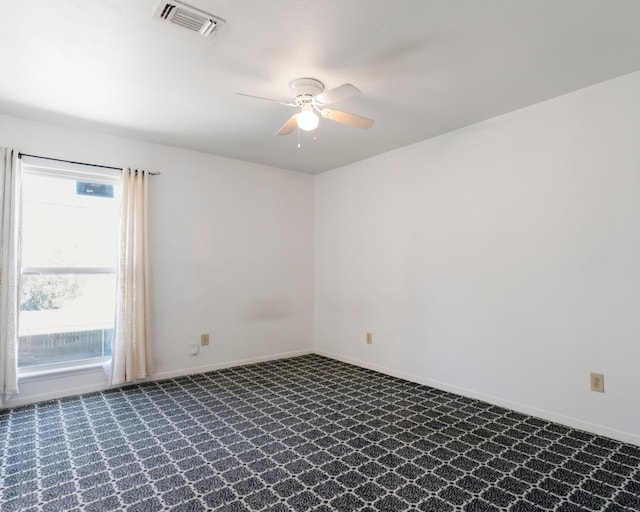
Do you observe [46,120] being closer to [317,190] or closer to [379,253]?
[317,190]

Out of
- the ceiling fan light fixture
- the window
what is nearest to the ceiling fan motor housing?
the ceiling fan light fixture

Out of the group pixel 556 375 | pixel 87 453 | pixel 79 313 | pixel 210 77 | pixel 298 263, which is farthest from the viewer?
pixel 298 263

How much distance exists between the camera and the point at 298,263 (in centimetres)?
502

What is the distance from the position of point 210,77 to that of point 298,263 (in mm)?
Answer: 2829

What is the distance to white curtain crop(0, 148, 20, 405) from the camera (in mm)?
3096

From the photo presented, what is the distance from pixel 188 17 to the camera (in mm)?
1926

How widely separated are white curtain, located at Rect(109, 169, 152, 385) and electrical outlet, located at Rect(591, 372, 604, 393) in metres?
3.73

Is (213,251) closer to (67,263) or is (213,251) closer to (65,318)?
(67,263)

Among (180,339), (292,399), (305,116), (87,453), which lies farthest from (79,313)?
(305,116)

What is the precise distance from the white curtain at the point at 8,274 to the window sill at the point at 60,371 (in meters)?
0.15

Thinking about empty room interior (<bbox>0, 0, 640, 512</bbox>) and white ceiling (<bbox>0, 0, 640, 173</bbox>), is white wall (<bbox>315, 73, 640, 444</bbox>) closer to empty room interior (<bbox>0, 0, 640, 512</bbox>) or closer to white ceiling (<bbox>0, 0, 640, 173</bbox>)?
empty room interior (<bbox>0, 0, 640, 512</bbox>)

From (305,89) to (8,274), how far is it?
2812mm

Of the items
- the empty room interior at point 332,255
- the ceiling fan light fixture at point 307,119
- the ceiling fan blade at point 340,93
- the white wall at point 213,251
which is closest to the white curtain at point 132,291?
the empty room interior at point 332,255

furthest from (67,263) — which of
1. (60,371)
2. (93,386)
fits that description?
(93,386)
